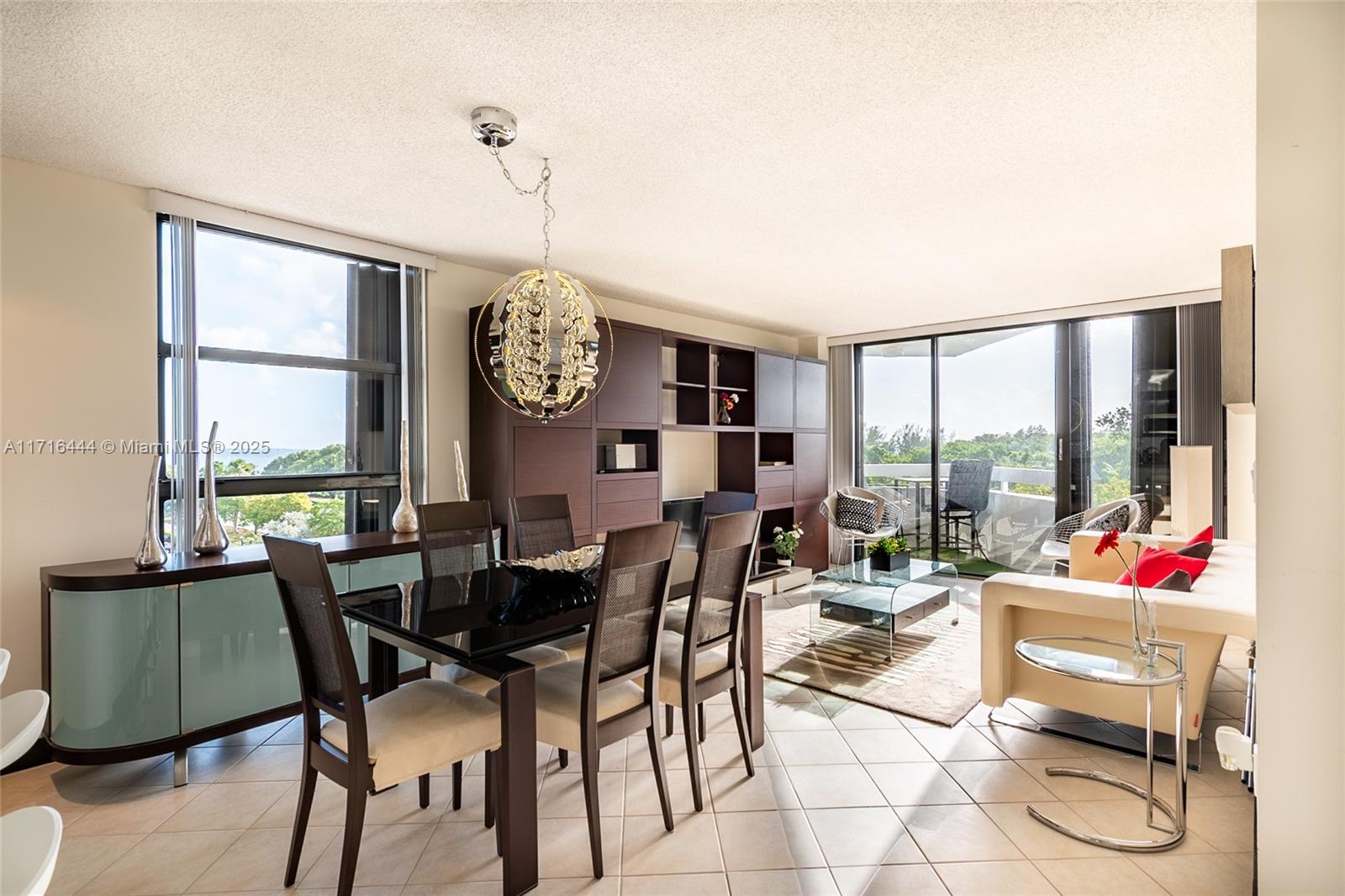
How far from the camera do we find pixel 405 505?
376 cm

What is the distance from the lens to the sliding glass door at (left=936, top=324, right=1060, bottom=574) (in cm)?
601

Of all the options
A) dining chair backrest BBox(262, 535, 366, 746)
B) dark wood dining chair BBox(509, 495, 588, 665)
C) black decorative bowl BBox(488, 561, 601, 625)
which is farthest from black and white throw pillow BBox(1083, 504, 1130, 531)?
dining chair backrest BBox(262, 535, 366, 746)

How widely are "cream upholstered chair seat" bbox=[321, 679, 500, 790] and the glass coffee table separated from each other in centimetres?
263

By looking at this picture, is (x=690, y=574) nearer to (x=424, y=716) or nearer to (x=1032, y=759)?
(x=424, y=716)

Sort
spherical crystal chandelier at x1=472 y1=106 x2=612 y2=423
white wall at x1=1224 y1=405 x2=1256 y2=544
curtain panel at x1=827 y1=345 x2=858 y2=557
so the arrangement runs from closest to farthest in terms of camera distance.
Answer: spherical crystal chandelier at x1=472 y1=106 x2=612 y2=423 < white wall at x1=1224 y1=405 x2=1256 y2=544 < curtain panel at x1=827 y1=345 x2=858 y2=557

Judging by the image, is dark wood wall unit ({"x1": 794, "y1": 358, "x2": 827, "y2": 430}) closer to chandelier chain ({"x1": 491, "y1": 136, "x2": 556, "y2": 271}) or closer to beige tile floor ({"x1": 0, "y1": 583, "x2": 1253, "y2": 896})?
chandelier chain ({"x1": 491, "y1": 136, "x2": 556, "y2": 271})

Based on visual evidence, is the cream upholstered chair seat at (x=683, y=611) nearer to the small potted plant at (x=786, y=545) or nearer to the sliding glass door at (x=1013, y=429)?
the small potted plant at (x=786, y=545)

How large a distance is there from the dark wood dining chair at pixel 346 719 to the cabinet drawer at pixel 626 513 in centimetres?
266

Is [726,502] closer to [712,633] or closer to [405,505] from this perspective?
[405,505]

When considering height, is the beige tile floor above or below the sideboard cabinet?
below

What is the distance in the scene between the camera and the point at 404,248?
13.2ft

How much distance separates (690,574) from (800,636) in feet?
6.55

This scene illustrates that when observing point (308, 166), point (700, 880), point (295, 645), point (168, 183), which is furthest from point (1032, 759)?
point (168, 183)

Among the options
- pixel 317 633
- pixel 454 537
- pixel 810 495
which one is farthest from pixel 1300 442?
pixel 810 495
